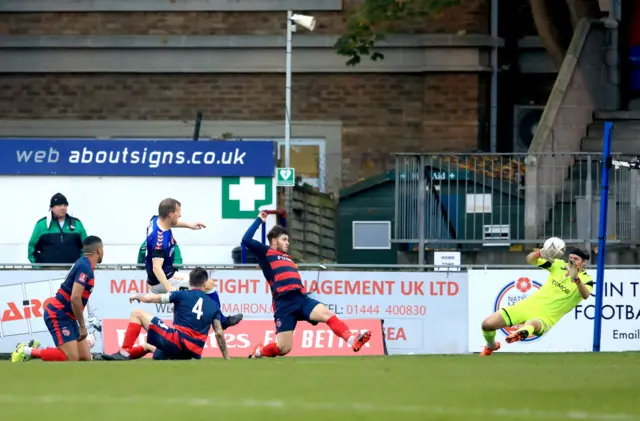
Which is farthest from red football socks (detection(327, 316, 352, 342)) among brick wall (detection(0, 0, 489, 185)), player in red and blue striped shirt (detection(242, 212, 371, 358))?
brick wall (detection(0, 0, 489, 185))

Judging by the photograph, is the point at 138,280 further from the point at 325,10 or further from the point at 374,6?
the point at 325,10

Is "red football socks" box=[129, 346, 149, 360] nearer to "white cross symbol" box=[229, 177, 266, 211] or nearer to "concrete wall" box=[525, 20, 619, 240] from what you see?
"white cross symbol" box=[229, 177, 266, 211]

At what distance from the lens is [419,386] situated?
10.8 m

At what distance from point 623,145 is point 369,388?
47.5 feet

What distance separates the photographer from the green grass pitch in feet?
29.9

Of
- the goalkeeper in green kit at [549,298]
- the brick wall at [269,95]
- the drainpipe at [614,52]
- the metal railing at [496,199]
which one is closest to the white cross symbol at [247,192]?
the metal railing at [496,199]

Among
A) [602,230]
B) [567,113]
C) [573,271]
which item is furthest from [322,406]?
[567,113]

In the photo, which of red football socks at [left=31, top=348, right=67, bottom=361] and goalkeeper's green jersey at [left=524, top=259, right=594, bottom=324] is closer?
red football socks at [left=31, top=348, right=67, bottom=361]

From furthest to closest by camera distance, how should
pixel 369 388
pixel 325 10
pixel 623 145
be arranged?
1. pixel 325 10
2. pixel 623 145
3. pixel 369 388

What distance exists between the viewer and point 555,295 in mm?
17297

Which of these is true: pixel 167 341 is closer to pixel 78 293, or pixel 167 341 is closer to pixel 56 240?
pixel 78 293

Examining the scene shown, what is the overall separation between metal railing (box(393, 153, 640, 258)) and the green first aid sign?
6.12ft

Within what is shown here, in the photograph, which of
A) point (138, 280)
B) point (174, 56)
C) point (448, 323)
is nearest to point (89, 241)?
point (138, 280)

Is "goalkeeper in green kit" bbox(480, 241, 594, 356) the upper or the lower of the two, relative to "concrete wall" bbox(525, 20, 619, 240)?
lower
